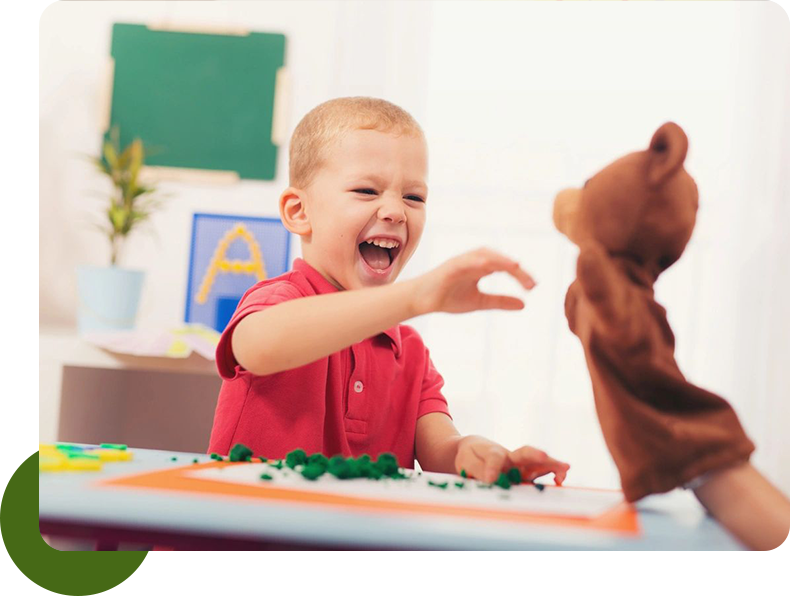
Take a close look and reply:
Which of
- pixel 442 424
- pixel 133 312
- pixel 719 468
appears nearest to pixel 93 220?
pixel 133 312

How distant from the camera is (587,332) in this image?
39 cm

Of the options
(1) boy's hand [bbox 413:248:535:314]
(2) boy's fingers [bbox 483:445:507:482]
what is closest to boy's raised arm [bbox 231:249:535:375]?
(1) boy's hand [bbox 413:248:535:314]

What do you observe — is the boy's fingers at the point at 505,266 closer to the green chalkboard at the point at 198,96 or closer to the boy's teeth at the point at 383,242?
the boy's teeth at the point at 383,242

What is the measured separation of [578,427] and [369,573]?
1.01ft

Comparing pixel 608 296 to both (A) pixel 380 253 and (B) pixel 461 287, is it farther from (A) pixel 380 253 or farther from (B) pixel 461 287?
(A) pixel 380 253

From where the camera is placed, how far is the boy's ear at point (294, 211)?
1.81 feet

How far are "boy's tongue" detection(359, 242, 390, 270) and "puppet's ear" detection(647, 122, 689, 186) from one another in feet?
0.65

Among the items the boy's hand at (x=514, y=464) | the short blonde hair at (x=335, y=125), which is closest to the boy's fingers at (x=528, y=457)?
the boy's hand at (x=514, y=464)

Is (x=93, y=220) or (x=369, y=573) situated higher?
(x=93, y=220)

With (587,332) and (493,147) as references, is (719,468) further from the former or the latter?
(493,147)

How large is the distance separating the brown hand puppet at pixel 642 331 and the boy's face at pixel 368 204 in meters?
0.15

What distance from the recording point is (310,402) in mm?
556

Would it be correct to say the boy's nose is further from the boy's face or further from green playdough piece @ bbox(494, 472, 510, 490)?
green playdough piece @ bbox(494, 472, 510, 490)

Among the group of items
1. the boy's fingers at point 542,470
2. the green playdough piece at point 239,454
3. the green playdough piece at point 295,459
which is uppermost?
the green playdough piece at point 295,459
